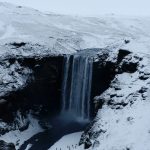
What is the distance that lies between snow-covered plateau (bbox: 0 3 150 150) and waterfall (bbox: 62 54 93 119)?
94mm

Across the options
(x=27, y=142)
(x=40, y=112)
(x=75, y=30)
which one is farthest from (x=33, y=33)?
(x=27, y=142)

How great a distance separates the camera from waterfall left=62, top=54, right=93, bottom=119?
2883 centimetres

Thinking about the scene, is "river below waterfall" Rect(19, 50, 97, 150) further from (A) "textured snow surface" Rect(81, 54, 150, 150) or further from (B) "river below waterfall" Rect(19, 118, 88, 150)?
(A) "textured snow surface" Rect(81, 54, 150, 150)

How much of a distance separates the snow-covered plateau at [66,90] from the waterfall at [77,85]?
0.09 m

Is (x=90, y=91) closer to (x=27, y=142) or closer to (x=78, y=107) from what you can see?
(x=78, y=107)

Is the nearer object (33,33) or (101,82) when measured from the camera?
(101,82)

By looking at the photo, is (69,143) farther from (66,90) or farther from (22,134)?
(66,90)

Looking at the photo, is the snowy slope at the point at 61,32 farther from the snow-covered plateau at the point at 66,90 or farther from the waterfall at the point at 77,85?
the waterfall at the point at 77,85

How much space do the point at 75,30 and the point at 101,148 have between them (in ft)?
77.9

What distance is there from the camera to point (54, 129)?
91.0ft

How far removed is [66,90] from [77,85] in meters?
1.17

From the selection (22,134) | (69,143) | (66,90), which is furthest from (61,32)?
(69,143)

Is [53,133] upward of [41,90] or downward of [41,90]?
downward

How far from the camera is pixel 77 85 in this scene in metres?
29.4
